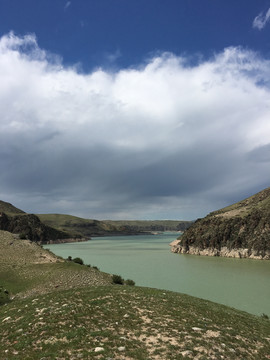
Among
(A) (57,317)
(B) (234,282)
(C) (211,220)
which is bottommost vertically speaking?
(B) (234,282)

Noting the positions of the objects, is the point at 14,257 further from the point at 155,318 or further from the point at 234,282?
the point at 234,282

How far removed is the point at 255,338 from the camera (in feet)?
52.3

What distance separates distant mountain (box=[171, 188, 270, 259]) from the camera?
107 m

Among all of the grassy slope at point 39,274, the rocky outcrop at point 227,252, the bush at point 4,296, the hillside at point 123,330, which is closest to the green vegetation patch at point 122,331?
the hillside at point 123,330

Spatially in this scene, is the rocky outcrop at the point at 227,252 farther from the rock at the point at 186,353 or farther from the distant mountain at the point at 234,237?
the rock at the point at 186,353

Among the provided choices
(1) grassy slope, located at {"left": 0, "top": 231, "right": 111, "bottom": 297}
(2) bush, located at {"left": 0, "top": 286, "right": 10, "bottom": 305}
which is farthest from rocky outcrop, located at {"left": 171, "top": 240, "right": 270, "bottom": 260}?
(2) bush, located at {"left": 0, "top": 286, "right": 10, "bottom": 305}

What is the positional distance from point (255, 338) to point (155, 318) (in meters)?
6.71

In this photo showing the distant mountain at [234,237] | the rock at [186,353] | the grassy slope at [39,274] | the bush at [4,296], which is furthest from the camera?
the distant mountain at [234,237]

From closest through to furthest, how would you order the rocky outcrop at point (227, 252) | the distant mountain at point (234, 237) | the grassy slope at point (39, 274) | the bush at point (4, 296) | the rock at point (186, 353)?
the rock at point (186, 353)
the bush at point (4, 296)
the grassy slope at point (39, 274)
the rocky outcrop at point (227, 252)
the distant mountain at point (234, 237)

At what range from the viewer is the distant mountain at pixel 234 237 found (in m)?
107

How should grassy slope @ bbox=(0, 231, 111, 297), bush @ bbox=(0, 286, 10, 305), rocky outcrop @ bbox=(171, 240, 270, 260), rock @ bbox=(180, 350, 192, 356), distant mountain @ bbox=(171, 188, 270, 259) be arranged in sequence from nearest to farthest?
rock @ bbox=(180, 350, 192, 356) < bush @ bbox=(0, 286, 10, 305) < grassy slope @ bbox=(0, 231, 111, 297) < rocky outcrop @ bbox=(171, 240, 270, 260) < distant mountain @ bbox=(171, 188, 270, 259)

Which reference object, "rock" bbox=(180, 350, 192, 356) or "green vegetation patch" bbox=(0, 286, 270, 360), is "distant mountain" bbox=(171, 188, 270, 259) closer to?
"green vegetation patch" bbox=(0, 286, 270, 360)

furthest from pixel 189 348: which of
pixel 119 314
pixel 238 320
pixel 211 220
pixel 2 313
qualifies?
pixel 211 220

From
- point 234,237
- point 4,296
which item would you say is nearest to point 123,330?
point 4,296
